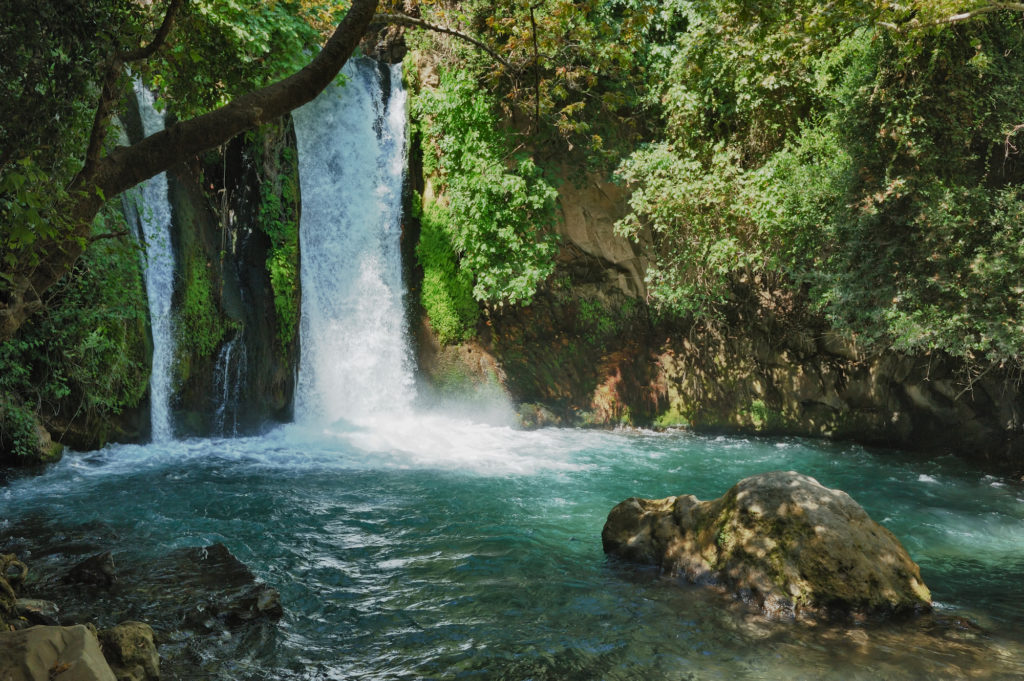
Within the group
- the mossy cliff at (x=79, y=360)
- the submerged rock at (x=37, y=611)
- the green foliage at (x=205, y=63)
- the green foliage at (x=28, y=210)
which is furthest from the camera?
the mossy cliff at (x=79, y=360)

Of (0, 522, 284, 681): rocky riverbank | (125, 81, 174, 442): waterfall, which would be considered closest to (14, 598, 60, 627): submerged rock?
(0, 522, 284, 681): rocky riverbank

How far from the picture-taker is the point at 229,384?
12719 millimetres

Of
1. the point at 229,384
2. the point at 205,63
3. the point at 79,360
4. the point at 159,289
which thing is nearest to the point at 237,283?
the point at 159,289

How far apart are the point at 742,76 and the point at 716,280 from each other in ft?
12.6

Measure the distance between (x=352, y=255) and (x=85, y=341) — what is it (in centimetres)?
624

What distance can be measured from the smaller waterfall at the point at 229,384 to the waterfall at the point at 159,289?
828 mm

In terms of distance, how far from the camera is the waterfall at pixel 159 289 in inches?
464

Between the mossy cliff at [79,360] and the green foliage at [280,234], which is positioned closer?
the mossy cliff at [79,360]

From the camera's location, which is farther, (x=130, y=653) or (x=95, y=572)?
(x=95, y=572)

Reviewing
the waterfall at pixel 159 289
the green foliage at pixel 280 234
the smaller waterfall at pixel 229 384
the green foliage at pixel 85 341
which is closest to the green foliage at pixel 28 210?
the green foliage at pixel 85 341

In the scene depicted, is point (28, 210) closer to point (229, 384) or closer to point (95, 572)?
point (95, 572)

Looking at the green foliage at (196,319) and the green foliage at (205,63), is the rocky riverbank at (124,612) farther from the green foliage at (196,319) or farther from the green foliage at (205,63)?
Result: the green foliage at (196,319)

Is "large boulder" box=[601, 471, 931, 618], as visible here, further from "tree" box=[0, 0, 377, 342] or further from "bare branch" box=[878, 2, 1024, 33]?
"bare branch" box=[878, 2, 1024, 33]

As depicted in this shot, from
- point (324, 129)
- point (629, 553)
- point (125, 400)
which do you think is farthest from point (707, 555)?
point (324, 129)
